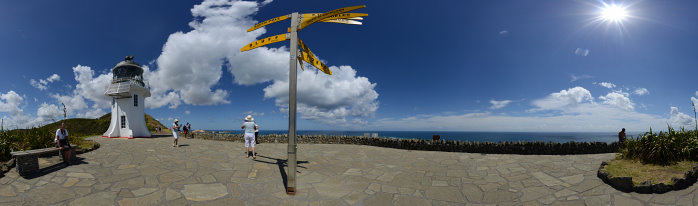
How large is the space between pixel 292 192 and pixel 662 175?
26.6 ft

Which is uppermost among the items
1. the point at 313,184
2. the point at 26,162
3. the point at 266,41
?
the point at 266,41

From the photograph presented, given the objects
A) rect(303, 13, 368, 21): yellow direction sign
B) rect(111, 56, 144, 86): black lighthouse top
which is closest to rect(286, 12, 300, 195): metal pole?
rect(303, 13, 368, 21): yellow direction sign

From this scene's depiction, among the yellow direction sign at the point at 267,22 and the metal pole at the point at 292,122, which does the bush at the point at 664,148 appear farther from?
the yellow direction sign at the point at 267,22

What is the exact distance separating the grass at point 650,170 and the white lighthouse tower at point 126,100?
82.7 feet

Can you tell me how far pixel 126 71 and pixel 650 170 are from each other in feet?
89.6

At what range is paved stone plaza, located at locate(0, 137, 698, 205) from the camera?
15.2 ft

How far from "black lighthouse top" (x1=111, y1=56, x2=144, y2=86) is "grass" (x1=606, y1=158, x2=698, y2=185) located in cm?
2589

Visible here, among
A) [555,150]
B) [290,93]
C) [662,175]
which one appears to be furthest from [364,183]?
[555,150]

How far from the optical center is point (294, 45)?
540 centimetres

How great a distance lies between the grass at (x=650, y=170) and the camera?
4992 mm

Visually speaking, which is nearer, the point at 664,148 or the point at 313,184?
the point at 313,184

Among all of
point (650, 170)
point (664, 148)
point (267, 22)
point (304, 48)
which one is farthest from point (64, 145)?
point (664, 148)

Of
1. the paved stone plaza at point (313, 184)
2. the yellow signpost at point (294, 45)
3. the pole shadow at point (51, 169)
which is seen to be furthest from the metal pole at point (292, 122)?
the pole shadow at point (51, 169)

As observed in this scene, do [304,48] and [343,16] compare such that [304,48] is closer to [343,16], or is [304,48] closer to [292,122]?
[343,16]
